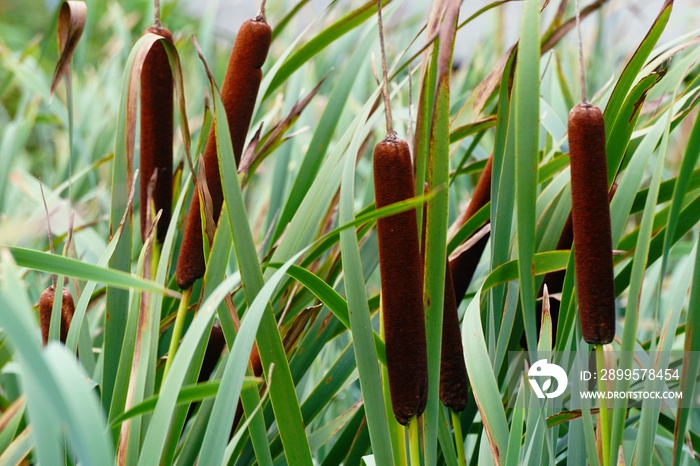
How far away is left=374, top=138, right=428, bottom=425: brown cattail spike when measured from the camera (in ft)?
1.47

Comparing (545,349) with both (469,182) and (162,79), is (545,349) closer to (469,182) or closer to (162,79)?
(162,79)

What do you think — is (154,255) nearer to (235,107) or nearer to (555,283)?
(235,107)

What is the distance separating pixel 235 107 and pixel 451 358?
0.84 feet

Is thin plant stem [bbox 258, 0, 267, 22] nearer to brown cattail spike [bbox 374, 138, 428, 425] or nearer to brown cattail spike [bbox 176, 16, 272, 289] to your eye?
brown cattail spike [bbox 176, 16, 272, 289]

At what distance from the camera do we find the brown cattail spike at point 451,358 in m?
0.54

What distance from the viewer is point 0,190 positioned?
125 centimetres

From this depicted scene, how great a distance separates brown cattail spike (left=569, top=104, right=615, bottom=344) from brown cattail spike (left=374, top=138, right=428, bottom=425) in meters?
0.10

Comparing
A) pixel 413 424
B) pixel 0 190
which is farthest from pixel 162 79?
pixel 0 190

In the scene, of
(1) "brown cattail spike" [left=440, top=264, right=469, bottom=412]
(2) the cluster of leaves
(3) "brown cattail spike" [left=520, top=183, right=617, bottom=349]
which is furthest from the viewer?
(3) "brown cattail spike" [left=520, top=183, right=617, bottom=349]

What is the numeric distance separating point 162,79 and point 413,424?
0.36 metres

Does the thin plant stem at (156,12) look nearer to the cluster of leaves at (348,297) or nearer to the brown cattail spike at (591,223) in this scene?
the cluster of leaves at (348,297)

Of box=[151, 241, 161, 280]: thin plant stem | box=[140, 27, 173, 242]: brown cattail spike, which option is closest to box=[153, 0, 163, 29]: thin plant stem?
box=[140, 27, 173, 242]: brown cattail spike

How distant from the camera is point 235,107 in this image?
576mm

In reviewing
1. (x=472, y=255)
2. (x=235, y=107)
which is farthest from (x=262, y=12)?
(x=472, y=255)
